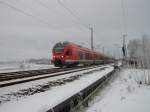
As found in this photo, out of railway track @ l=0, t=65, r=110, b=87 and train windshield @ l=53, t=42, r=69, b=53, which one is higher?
train windshield @ l=53, t=42, r=69, b=53

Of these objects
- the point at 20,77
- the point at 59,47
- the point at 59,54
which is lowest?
the point at 20,77

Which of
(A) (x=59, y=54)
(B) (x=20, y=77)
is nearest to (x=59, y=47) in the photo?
(A) (x=59, y=54)

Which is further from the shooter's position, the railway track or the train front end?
the train front end

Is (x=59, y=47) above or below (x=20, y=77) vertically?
above

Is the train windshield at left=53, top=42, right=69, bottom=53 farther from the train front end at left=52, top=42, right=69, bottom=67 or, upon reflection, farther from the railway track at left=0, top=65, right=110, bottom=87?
the railway track at left=0, top=65, right=110, bottom=87

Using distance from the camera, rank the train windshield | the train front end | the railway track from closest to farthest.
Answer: the railway track
the train front end
the train windshield

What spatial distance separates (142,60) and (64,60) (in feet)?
37.1

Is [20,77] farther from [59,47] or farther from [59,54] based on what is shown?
[59,47]

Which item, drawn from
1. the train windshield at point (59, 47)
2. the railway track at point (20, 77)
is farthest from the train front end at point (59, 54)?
the railway track at point (20, 77)

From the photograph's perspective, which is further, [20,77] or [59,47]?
[59,47]

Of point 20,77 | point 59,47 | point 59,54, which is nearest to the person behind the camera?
point 20,77

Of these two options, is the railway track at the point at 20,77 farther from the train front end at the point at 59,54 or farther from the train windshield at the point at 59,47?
the train windshield at the point at 59,47

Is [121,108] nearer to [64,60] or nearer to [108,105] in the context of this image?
[108,105]

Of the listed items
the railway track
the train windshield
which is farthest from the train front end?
the railway track
